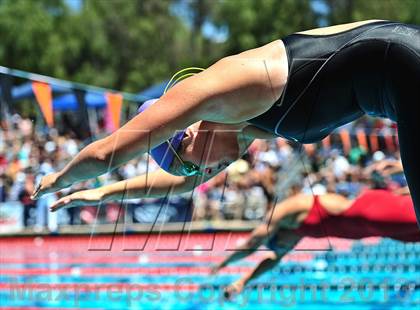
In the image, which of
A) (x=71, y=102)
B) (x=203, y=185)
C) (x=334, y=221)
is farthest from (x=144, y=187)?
(x=71, y=102)

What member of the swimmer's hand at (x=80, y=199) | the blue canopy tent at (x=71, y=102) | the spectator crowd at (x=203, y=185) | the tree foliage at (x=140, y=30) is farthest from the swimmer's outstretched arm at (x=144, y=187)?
the tree foliage at (x=140, y=30)

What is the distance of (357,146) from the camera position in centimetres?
1368

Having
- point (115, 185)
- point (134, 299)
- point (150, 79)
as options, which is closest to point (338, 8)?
point (150, 79)

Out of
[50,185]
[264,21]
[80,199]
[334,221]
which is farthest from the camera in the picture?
[264,21]

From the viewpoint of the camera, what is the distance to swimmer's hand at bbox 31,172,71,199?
2.43m

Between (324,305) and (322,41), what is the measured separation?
4306mm

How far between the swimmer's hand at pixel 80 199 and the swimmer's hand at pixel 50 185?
158 mm

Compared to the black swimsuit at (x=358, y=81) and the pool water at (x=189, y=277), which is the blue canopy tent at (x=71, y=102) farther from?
the black swimsuit at (x=358, y=81)

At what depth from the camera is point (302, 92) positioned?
85.0 inches

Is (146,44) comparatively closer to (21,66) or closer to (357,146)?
(21,66)

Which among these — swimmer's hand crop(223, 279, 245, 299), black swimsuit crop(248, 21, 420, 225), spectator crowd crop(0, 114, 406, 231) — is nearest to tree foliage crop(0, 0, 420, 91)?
spectator crowd crop(0, 114, 406, 231)

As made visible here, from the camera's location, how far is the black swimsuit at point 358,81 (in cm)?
204

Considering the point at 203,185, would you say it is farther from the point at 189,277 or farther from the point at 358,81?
the point at 358,81

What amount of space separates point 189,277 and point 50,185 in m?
5.57
